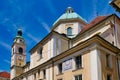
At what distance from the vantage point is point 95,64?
1978 centimetres

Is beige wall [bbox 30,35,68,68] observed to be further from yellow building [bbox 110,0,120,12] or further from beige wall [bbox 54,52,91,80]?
yellow building [bbox 110,0,120,12]

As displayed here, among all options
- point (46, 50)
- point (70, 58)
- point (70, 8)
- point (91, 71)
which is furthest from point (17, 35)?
point (91, 71)

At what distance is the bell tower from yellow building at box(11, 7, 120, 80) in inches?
640

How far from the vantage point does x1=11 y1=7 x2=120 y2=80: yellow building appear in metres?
20.5

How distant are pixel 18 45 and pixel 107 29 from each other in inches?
1445

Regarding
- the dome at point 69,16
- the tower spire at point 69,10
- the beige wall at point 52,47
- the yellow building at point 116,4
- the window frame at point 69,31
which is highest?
the tower spire at point 69,10

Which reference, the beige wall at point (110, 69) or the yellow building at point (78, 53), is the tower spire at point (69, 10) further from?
the beige wall at point (110, 69)

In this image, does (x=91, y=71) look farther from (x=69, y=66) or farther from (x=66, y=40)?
(x=66, y=40)

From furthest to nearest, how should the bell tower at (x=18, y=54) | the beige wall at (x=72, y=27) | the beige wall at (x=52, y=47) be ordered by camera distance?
the bell tower at (x=18, y=54)
the beige wall at (x=72, y=27)
the beige wall at (x=52, y=47)

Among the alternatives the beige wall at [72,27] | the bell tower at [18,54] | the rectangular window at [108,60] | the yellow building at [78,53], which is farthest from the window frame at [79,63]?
the bell tower at [18,54]

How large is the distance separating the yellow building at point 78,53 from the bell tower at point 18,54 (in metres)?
16.3

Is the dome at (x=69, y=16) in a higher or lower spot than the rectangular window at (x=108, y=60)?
higher

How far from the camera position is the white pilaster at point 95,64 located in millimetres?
19406

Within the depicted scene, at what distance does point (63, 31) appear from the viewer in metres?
34.8
